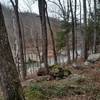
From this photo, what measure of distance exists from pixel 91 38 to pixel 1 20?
25.3 m

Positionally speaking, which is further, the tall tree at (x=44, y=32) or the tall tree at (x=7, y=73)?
the tall tree at (x=44, y=32)

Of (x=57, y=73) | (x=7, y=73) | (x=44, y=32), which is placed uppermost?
(x=44, y=32)

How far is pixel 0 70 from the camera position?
514cm

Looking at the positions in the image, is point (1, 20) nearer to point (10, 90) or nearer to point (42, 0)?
point (10, 90)

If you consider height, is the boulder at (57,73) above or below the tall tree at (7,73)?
below

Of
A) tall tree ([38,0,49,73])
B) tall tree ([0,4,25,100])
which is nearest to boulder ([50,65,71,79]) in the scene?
tall tree ([38,0,49,73])

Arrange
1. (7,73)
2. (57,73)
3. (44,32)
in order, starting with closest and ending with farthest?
(7,73), (57,73), (44,32)

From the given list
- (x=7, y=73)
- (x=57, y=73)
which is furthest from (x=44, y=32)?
(x=7, y=73)

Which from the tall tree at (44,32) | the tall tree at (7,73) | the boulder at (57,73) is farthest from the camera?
the tall tree at (44,32)

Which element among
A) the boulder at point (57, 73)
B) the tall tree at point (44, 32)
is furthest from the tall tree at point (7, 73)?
the tall tree at point (44, 32)

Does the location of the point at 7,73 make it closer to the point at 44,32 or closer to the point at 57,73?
the point at 57,73

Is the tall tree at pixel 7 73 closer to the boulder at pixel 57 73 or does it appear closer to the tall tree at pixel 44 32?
the boulder at pixel 57 73

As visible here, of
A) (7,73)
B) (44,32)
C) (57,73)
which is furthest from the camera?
(44,32)

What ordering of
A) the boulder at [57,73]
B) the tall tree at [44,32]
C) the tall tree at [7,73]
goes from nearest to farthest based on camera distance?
1. the tall tree at [7,73]
2. the boulder at [57,73]
3. the tall tree at [44,32]
